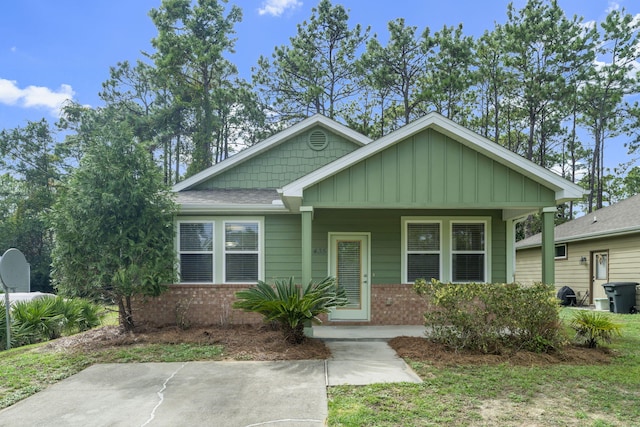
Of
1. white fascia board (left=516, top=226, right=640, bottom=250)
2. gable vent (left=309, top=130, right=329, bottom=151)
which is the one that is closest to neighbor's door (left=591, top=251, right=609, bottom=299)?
white fascia board (left=516, top=226, right=640, bottom=250)

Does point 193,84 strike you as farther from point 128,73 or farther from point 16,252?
point 16,252

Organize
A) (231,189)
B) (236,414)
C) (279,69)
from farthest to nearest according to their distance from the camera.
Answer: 1. (279,69)
2. (231,189)
3. (236,414)

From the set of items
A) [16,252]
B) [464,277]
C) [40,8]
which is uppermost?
[40,8]

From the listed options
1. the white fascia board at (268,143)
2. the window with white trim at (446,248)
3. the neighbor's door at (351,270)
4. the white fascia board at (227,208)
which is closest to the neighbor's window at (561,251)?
the window with white trim at (446,248)

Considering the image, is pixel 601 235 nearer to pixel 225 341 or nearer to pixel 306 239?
pixel 306 239

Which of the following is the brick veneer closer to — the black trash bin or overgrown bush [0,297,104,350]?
overgrown bush [0,297,104,350]

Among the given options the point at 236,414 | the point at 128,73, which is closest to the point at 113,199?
the point at 236,414

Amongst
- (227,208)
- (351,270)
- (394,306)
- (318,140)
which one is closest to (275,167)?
(318,140)

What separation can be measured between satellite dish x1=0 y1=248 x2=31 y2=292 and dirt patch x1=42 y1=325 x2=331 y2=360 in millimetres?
1712

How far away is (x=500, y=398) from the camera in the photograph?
15.6 feet

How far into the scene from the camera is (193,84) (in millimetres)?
24344

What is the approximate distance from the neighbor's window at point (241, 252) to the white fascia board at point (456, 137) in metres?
2.26

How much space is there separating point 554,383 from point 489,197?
3.49m

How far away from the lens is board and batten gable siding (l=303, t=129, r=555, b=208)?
7707 millimetres
